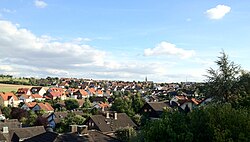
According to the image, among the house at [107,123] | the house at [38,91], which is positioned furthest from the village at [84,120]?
the house at [38,91]

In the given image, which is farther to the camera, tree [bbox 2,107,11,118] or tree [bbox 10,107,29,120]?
tree [bbox 2,107,11,118]

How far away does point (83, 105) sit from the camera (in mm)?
91750

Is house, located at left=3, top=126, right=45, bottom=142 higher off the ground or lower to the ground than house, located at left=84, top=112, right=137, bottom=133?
lower

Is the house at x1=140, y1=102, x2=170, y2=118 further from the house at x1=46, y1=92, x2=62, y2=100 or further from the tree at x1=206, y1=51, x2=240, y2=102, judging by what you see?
the house at x1=46, y1=92, x2=62, y2=100

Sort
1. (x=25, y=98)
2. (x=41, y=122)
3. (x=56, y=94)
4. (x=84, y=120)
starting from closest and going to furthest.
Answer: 1. (x=84, y=120)
2. (x=41, y=122)
3. (x=25, y=98)
4. (x=56, y=94)

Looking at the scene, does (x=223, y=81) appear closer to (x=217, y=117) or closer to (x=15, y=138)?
(x=217, y=117)

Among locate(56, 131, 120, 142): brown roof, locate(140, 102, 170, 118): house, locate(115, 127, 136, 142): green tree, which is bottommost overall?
locate(115, 127, 136, 142): green tree

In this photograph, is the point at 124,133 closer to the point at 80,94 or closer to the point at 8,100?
the point at 8,100

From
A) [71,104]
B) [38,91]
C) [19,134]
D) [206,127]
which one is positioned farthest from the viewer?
[38,91]

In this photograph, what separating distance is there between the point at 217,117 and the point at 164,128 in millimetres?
2907

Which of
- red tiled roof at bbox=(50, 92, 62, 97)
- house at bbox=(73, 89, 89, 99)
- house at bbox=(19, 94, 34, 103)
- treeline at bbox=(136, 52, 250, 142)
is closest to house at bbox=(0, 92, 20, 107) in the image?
house at bbox=(19, 94, 34, 103)

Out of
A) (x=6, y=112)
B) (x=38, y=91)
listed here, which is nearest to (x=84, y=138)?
(x=6, y=112)

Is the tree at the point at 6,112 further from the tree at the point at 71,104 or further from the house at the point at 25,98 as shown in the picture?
the house at the point at 25,98

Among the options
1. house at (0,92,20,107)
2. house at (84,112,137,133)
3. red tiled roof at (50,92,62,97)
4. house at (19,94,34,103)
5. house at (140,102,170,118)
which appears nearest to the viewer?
house at (84,112,137,133)
